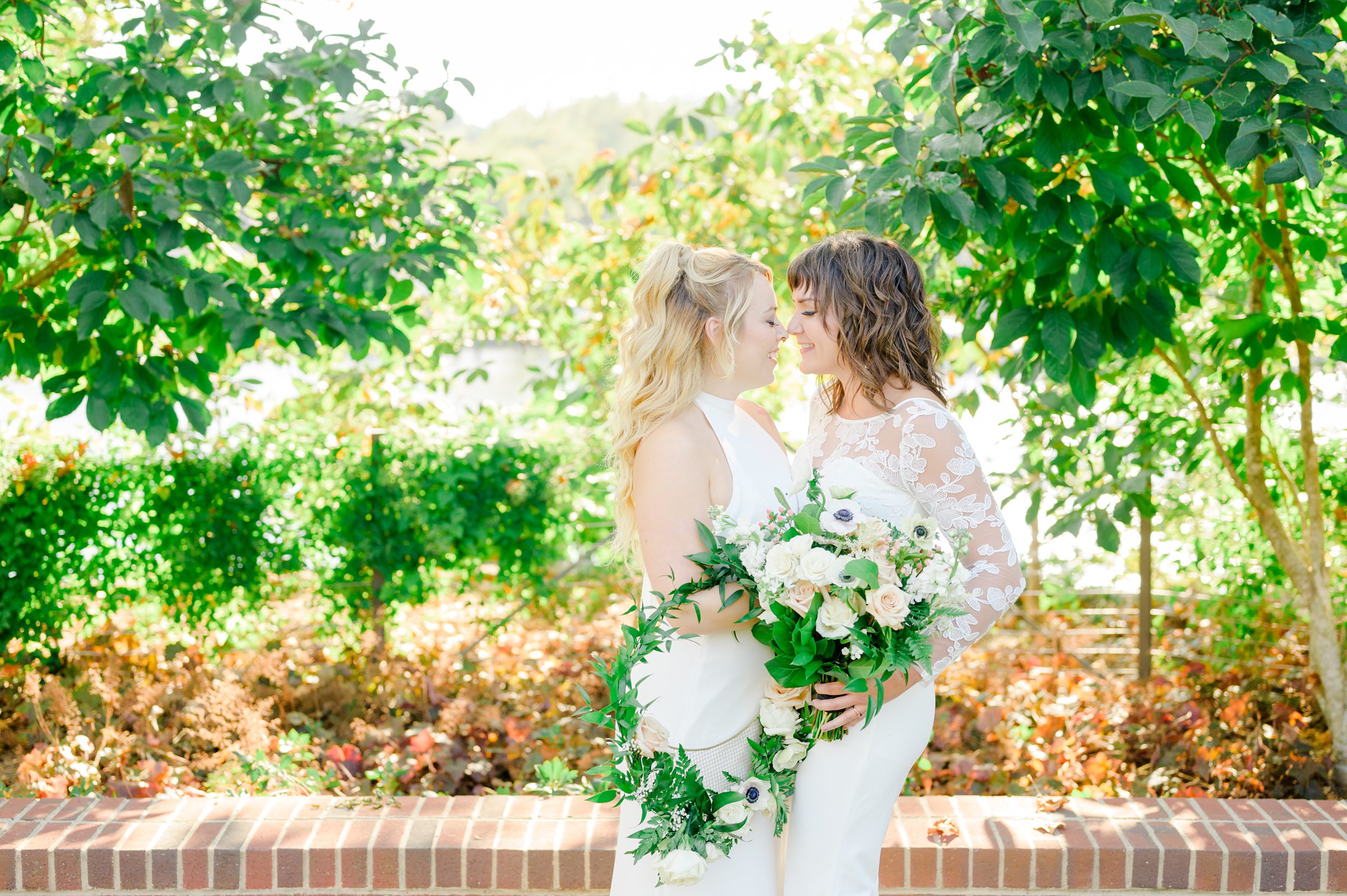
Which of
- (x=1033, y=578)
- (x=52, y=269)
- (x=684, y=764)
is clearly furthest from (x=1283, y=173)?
(x=52, y=269)

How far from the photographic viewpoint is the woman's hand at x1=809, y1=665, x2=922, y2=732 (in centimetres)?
185

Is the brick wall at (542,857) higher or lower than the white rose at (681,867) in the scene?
lower

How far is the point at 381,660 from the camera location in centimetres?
420

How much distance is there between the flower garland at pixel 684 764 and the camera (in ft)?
6.03

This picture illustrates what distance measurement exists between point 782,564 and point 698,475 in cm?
30

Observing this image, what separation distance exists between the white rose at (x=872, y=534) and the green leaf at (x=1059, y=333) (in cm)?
120

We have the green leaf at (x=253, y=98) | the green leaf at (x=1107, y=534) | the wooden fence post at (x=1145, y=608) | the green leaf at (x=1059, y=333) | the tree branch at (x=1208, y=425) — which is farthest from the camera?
the wooden fence post at (x=1145, y=608)

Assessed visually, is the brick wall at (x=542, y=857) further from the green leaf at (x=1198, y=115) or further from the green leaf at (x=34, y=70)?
the green leaf at (x=34, y=70)

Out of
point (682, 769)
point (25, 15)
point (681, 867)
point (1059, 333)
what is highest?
point (25, 15)

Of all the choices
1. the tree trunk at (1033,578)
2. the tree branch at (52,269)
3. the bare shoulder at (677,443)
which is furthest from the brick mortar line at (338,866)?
the tree trunk at (1033,578)

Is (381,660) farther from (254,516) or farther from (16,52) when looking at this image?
(16,52)

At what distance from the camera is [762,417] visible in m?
2.47

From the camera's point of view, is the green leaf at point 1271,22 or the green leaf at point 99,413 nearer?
the green leaf at point 1271,22

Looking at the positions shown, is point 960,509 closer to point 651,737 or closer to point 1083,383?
point 651,737
